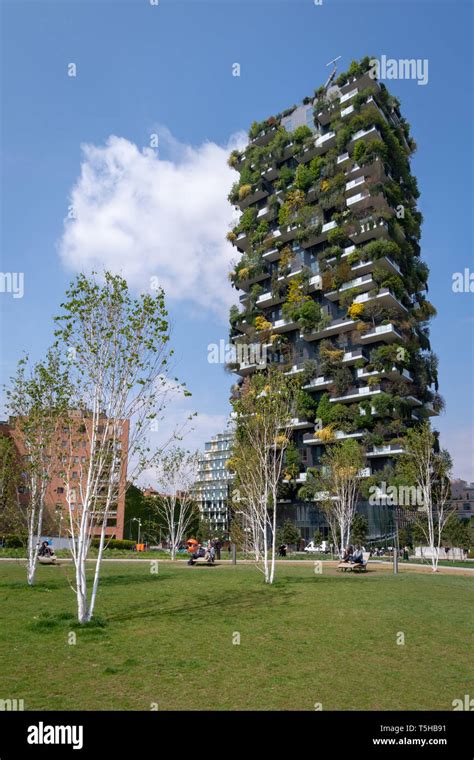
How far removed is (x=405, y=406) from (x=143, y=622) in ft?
160

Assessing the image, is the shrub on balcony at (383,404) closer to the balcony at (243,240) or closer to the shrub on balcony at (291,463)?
the shrub on balcony at (291,463)

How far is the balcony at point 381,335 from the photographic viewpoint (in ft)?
195

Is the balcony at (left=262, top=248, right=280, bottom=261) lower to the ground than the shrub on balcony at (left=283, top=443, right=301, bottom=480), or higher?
higher

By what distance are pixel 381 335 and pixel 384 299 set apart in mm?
3909

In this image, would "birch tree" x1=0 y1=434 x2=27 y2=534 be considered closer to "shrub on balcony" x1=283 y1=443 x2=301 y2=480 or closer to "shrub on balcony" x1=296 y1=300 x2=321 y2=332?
"shrub on balcony" x1=283 y1=443 x2=301 y2=480

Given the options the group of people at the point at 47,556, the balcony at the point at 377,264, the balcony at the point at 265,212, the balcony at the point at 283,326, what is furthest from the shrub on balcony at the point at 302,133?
the group of people at the point at 47,556

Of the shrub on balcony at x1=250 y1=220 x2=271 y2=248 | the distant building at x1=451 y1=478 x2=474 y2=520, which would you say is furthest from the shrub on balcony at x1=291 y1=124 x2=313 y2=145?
the distant building at x1=451 y1=478 x2=474 y2=520

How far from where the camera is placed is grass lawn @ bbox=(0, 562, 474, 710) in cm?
784

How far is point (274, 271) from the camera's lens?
73.8 m

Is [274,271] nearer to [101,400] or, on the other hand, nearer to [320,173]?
[320,173]

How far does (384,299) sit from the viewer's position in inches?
2384

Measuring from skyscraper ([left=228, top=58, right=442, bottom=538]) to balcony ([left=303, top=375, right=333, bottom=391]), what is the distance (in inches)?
7.6

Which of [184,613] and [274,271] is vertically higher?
[274,271]
